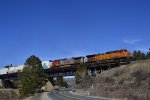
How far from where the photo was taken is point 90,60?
118 meters

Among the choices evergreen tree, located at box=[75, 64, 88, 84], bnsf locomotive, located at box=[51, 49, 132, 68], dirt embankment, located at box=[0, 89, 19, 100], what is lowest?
dirt embankment, located at box=[0, 89, 19, 100]

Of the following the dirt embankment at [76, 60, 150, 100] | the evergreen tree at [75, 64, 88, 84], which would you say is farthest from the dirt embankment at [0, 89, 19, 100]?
the dirt embankment at [76, 60, 150, 100]

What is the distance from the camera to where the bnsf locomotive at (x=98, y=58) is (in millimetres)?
96812

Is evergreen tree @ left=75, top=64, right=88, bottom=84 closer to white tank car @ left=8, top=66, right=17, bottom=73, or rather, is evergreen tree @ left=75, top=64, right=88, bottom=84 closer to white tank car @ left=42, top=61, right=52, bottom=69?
white tank car @ left=42, top=61, right=52, bottom=69

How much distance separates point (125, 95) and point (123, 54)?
4629cm

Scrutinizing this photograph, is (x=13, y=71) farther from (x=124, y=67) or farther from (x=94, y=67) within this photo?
(x=124, y=67)

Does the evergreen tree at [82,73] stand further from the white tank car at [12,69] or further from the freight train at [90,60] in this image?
the white tank car at [12,69]

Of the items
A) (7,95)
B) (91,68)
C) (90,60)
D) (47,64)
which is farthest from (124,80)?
(47,64)

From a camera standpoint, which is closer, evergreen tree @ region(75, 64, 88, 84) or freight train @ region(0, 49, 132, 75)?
freight train @ region(0, 49, 132, 75)

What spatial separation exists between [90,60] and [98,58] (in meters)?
8.50

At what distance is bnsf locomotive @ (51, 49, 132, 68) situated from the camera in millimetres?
96812

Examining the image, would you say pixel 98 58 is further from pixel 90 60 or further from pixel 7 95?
pixel 7 95

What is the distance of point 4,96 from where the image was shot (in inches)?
5074

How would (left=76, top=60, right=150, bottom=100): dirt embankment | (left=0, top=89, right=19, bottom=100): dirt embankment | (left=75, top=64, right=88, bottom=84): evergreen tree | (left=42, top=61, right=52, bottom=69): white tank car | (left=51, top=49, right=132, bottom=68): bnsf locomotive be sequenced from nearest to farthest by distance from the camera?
(left=76, top=60, right=150, bottom=100): dirt embankment → (left=51, top=49, right=132, bottom=68): bnsf locomotive → (left=75, top=64, right=88, bottom=84): evergreen tree → (left=0, top=89, right=19, bottom=100): dirt embankment → (left=42, top=61, right=52, bottom=69): white tank car
